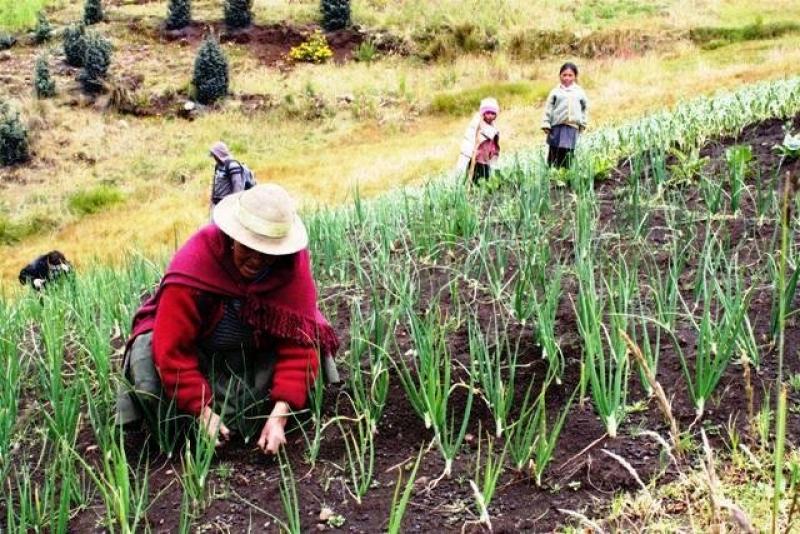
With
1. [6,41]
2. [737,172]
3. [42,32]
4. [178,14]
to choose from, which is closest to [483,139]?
[737,172]

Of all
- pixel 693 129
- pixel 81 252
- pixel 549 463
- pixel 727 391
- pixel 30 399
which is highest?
pixel 693 129

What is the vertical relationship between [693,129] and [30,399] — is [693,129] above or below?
above

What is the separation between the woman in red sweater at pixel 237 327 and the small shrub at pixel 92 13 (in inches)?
982

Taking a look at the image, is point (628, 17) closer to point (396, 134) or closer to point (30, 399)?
point (396, 134)

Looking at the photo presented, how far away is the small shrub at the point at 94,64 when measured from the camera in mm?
19984

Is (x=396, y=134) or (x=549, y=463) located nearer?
Result: (x=549, y=463)

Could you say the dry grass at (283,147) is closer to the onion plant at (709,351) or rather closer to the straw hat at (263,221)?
the straw hat at (263,221)

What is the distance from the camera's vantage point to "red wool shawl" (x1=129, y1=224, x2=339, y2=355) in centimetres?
277

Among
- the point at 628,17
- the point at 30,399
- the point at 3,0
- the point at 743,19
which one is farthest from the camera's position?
the point at 3,0

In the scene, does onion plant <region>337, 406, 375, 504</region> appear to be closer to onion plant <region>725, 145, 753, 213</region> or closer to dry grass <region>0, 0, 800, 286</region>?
onion plant <region>725, 145, 753, 213</region>

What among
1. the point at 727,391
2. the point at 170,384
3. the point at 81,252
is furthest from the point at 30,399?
the point at 81,252

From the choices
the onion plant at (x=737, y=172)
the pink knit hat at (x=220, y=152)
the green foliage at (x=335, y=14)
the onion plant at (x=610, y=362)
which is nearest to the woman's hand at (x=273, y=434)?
the onion plant at (x=610, y=362)

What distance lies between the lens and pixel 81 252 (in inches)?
466

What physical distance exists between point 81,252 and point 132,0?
18.9 m
